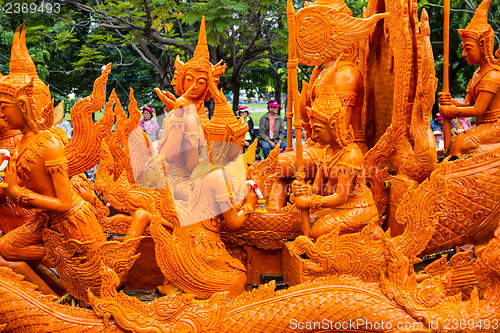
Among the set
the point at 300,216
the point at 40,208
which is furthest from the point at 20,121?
the point at 300,216

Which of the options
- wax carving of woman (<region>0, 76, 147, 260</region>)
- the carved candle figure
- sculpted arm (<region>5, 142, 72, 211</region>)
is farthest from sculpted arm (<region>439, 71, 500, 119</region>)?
sculpted arm (<region>5, 142, 72, 211</region>)

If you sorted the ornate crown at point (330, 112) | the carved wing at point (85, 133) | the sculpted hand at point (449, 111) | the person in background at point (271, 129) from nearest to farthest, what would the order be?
the ornate crown at point (330, 112) < the carved wing at point (85, 133) < the sculpted hand at point (449, 111) < the person in background at point (271, 129)

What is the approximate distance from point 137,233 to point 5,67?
575cm

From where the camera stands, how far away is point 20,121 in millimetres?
2564

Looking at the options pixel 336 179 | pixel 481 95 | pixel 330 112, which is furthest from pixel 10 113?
pixel 481 95

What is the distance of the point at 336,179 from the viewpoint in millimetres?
2980

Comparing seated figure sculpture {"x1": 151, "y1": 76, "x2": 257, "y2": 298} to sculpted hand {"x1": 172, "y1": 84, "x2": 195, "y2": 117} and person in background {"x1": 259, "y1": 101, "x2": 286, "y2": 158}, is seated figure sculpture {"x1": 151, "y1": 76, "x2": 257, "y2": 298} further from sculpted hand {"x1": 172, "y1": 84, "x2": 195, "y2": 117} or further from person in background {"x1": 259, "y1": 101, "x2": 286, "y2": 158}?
person in background {"x1": 259, "y1": 101, "x2": 286, "y2": 158}

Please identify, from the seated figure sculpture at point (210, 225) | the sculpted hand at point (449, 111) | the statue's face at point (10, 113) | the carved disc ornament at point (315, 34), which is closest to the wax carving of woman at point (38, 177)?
the statue's face at point (10, 113)

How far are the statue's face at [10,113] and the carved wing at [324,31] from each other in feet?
5.63

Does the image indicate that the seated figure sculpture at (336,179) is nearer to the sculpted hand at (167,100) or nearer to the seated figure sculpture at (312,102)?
the seated figure sculpture at (312,102)

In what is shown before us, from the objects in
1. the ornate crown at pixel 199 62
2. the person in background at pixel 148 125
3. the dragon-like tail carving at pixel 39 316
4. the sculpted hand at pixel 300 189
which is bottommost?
the dragon-like tail carving at pixel 39 316

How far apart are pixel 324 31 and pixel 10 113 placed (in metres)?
1.96

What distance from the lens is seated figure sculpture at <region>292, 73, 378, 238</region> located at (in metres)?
2.86

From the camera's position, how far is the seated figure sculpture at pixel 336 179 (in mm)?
2857
